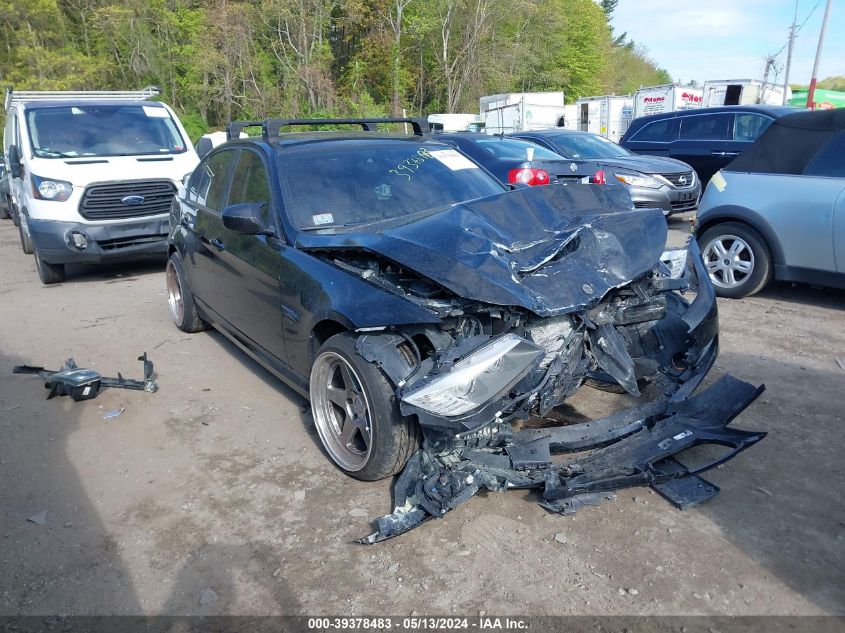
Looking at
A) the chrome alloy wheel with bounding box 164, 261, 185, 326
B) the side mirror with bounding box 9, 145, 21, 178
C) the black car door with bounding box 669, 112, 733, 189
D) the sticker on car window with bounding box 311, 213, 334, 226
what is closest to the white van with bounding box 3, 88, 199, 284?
the side mirror with bounding box 9, 145, 21, 178

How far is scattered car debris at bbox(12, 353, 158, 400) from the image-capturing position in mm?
4645

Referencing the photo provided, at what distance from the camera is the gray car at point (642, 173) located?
984 cm

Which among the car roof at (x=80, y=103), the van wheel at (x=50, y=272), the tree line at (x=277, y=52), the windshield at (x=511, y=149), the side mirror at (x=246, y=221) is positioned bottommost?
the van wheel at (x=50, y=272)

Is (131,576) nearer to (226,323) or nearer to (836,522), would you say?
(226,323)

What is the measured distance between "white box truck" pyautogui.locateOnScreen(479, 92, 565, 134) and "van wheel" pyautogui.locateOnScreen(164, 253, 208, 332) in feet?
76.1

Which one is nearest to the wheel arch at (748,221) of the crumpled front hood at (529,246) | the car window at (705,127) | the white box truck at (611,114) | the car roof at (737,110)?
the crumpled front hood at (529,246)

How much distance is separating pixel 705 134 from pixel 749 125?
29.4 inches

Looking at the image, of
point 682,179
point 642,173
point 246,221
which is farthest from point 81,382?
point 682,179

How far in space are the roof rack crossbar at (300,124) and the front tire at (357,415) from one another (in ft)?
6.19

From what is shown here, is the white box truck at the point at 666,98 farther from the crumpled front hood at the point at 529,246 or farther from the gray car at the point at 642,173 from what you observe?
the crumpled front hood at the point at 529,246

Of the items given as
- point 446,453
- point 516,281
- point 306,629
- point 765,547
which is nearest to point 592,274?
point 516,281

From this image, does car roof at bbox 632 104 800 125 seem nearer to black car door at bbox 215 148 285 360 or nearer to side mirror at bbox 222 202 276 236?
black car door at bbox 215 148 285 360

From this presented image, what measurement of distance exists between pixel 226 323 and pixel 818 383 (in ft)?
14.4

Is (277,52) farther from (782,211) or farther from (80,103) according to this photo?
(782,211)
